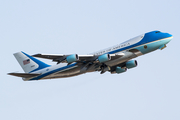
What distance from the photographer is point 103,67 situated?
138 ft

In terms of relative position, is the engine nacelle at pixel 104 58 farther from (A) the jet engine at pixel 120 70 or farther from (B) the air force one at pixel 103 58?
(A) the jet engine at pixel 120 70

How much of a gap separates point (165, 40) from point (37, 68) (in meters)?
21.2

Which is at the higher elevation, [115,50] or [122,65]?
[115,50]

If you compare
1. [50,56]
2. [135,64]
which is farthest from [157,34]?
[50,56]

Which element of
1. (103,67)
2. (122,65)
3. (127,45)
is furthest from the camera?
(122,65)

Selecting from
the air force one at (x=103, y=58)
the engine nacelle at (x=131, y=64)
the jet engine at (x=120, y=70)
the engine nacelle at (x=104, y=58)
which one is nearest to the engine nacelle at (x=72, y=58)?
the air force one at (x=103, y=58)

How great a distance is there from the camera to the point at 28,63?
155 feet

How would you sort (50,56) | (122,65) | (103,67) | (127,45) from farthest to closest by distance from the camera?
(122,65)
(103,67)
(127,45)
(50,56)

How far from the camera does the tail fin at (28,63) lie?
46125 millimetres

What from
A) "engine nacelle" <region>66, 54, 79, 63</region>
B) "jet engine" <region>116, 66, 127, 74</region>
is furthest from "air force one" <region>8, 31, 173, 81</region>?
"jet engine" <region>116, 66, 127, 74</region>

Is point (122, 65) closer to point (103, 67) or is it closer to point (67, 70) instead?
point (103, 67)

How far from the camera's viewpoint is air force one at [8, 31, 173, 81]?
124ft

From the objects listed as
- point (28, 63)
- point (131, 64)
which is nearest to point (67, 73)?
point (28, 63)

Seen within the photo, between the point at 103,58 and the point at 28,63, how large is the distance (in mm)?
15709
